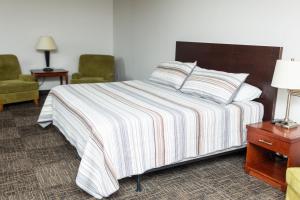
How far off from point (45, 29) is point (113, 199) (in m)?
4.36

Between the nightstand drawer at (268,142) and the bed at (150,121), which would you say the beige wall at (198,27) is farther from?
the nightstand drawer at (268,142)

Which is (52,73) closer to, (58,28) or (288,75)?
(58,28)

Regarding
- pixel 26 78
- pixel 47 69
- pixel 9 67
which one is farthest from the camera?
pixel 47 69

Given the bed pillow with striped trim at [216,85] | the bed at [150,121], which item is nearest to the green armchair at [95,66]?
the bed at [150,121]

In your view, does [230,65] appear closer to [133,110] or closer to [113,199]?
[133,110]

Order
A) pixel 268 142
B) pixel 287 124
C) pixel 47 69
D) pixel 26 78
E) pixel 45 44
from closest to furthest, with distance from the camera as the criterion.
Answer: pixel 268 142 < pixel 287 124 < pixel 26 78 < pixel 45 44 < pixel 47 69

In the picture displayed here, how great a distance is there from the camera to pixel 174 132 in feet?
8.41

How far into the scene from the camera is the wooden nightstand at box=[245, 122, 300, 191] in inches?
95.9

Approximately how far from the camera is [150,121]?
246cm

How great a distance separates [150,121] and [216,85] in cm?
100

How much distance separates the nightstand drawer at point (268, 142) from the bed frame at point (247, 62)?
0.35 m

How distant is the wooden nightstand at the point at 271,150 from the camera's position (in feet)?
7.99

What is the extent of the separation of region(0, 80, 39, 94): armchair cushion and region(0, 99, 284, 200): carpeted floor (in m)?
1.44

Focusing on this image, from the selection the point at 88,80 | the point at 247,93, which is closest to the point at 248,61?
the point at 247,93
